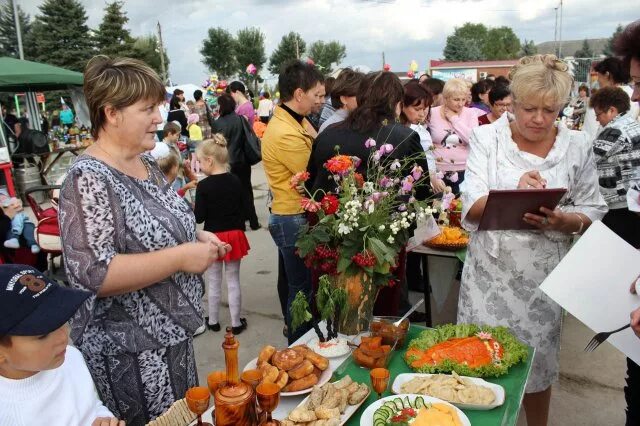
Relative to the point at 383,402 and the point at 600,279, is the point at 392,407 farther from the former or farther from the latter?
the point at 600,279

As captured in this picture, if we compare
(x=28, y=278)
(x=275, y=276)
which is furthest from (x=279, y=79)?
(x=275, y=276)

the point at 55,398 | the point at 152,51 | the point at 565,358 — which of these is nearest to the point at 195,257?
the point at 55,398

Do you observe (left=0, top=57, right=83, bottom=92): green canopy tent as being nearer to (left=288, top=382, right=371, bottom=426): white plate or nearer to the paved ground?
the paved ground

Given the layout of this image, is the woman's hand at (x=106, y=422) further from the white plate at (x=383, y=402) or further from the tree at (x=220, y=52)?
the tree at (x=220, y=52)

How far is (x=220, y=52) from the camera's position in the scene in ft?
181

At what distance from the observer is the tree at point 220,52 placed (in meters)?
54.9

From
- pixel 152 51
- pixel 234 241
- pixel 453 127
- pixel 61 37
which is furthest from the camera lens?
pixel 152 51

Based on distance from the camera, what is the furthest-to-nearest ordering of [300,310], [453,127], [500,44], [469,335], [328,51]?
[500,44] → [328,51] → [453,127] → [469,335] → [300,310]

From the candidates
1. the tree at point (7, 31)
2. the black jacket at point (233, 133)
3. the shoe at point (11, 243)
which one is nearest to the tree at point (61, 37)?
the tree at point (7, 31)

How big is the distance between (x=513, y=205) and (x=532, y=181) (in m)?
0.15

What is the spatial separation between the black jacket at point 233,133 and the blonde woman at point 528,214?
4412 millimetres

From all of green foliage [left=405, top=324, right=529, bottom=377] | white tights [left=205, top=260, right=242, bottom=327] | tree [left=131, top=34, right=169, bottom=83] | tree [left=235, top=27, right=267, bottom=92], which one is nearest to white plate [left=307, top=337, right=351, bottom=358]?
green foliage [left=405, top=324, right=529, bottom=377]

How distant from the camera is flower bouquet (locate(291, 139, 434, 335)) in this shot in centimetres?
191

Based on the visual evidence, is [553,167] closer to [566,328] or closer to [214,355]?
[566,328]
